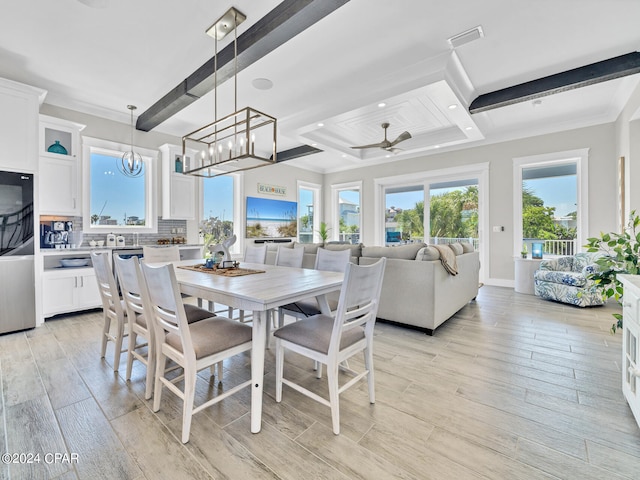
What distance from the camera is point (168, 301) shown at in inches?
60.4

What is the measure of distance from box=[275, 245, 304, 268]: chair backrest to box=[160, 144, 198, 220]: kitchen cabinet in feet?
9.04

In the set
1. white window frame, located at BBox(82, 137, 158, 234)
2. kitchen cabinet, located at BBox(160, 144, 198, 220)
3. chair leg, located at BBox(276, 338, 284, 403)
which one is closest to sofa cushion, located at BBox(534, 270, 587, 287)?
chair leg, located at BBox(276, 338, 284, 403)

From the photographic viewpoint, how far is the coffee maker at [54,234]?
154 inches

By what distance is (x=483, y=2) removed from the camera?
245cm

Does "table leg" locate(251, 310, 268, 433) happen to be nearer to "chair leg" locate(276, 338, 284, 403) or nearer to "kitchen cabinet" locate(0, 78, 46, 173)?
"chair leg" locate(276, 338, 284, 403)

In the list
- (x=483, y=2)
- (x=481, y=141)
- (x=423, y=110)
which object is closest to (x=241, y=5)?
(x=483, y=2)

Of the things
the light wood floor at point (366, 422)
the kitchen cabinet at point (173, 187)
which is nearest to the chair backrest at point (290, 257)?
the light wood floor at point (366, 422)

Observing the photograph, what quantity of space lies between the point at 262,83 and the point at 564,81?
Answer: 3729 millimetres

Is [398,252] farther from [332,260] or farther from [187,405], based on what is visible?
[187,405]

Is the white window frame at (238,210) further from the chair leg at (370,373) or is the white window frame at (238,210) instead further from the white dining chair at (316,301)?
the chair leg at (370,373)

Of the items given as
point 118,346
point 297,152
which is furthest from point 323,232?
point 118,346

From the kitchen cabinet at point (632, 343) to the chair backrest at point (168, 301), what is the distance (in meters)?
2.30

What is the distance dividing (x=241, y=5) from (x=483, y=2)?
2043 millimetres

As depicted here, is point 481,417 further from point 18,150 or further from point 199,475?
point 18,150
